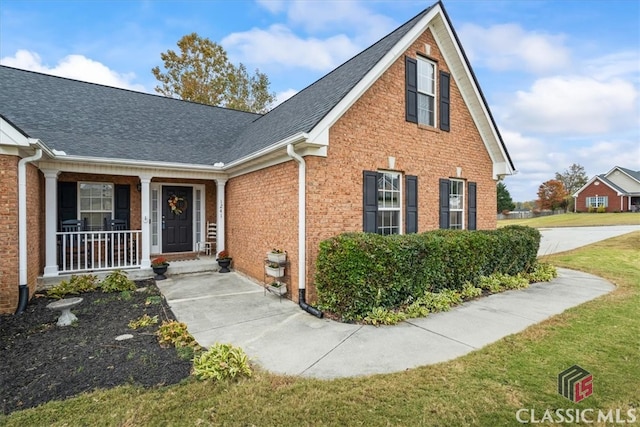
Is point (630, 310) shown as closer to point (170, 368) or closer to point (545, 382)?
point (545, 382)

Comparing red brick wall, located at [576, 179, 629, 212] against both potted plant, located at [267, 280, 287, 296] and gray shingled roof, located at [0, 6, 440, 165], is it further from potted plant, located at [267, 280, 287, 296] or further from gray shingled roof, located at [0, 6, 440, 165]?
potted plant, located at [267, 280, 287, 296]

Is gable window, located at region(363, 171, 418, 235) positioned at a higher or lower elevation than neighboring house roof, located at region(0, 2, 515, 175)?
lower

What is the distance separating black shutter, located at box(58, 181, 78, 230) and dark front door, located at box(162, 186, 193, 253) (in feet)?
7.54

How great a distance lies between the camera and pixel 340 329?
197 inches

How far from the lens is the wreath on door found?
10.4 metres

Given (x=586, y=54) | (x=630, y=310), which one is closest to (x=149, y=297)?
(x=630, y=310)

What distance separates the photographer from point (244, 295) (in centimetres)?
696

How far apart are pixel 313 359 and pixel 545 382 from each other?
8.40 ft

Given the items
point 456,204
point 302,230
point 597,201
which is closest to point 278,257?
point 302,230

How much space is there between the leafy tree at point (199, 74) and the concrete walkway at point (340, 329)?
19517 mm

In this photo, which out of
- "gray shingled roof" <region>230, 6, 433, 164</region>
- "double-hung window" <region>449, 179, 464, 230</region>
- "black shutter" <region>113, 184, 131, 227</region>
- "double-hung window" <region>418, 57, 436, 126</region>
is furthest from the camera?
"black shutter" <region>113, 184, 131, 227</region>

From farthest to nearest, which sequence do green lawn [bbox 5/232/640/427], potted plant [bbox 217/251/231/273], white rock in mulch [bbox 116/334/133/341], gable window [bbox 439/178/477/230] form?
potted plant [bbox 217/251/231/273] → gable window [bbox 439/178/477/230] → white rock in mulch [bbox 116/334/133/341] → green lawn [bbox 5/232/640/427]

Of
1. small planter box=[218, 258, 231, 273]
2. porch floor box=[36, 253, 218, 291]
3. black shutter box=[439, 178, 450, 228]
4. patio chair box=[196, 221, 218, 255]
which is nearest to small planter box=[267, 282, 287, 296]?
small planter box=[218, 258, 231, 273]

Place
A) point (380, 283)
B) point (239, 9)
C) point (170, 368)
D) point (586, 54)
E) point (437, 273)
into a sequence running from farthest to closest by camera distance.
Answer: point (239, 9)
point (586, 54)
point (437, 273)
point (380, 283)
point (170, 368)
